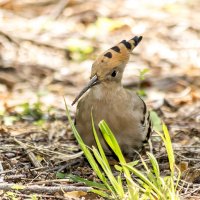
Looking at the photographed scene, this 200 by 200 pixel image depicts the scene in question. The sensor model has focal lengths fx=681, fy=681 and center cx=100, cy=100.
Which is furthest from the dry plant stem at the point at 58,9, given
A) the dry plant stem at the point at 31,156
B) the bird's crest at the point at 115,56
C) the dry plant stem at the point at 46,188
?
the dry plant stem at the point at 46,188

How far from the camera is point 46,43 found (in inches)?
285

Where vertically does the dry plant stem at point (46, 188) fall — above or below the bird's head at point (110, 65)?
below

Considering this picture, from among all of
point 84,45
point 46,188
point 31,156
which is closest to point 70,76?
point 84,45

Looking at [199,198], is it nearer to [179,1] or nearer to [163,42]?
[163,42]

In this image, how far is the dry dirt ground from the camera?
4.15 m

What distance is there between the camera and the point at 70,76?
22.2 feet

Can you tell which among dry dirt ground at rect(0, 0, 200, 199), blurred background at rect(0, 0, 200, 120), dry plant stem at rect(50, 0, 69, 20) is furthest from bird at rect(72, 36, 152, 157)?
dry plant stem at rect(50, 0, 69, 20)

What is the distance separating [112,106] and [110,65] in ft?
0.82

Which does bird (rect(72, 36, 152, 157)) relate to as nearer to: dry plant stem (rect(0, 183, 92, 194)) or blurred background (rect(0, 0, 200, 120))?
dry plant stem (rect(0, 183, 92, 194))

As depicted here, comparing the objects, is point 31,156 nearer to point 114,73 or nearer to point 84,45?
point 114,73

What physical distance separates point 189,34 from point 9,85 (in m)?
2.36

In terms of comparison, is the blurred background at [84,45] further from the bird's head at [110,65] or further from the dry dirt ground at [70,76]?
the bird's head at [110,65]

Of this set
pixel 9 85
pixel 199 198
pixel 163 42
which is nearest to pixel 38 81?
pixel 9 85

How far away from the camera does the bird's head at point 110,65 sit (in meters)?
4.07
